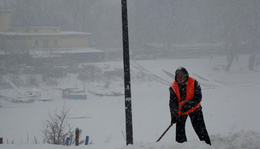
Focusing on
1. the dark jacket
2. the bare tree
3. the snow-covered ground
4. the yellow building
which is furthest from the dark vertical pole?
the yellow building

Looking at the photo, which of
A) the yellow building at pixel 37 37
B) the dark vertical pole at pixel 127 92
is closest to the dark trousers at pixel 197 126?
the dark vertical pole at pixel 127 92

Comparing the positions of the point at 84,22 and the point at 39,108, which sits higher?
the point at 84,22

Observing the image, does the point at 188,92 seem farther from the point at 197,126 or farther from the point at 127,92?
the point at 127,92

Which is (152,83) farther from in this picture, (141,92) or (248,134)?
(248,134)

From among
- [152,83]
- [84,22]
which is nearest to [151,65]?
[152,83]

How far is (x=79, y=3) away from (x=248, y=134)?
5654 centimetres

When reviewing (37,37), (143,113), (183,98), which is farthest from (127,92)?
(37,37)

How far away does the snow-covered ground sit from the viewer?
6.17m

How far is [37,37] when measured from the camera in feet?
141

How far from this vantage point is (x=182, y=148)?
12.2 ft

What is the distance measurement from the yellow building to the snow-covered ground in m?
12.6

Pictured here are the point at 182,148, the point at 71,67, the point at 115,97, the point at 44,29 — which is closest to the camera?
the point at 182,148

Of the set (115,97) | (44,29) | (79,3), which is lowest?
(115,97)

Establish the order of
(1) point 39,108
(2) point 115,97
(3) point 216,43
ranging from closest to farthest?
(1) point 39,108
(2) point 115,97
(3) point 216,43
